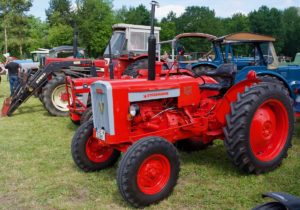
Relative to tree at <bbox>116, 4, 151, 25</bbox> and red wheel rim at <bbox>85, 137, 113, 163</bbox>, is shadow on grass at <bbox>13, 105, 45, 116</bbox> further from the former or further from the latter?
tree at <bbox>116, 4, 151, 25</bbox>

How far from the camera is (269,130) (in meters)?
4.49

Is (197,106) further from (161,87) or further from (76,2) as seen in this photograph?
(76,2)

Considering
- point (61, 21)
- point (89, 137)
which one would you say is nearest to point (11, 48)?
point (61, 21)

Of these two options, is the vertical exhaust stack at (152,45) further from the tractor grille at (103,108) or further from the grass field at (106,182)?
the grass field at (106,182)

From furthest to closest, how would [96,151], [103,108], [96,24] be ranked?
[96,24], [96,151], [103,108]

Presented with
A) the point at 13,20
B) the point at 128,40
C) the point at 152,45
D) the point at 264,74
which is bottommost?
the point at 264,74

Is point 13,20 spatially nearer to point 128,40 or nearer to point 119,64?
point 128,40

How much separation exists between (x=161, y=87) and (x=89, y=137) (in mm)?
1090

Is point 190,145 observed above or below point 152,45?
below

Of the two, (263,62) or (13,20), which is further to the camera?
(13,20)

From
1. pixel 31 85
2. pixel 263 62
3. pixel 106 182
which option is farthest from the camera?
pixel 31 85

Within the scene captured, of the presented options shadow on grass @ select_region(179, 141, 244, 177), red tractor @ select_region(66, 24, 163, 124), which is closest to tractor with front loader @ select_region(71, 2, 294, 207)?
shadow on grass @ select_region(179, 141, 244, 177)

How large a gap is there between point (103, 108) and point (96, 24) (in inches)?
1820

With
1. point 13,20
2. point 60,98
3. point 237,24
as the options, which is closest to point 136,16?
point 237,24
